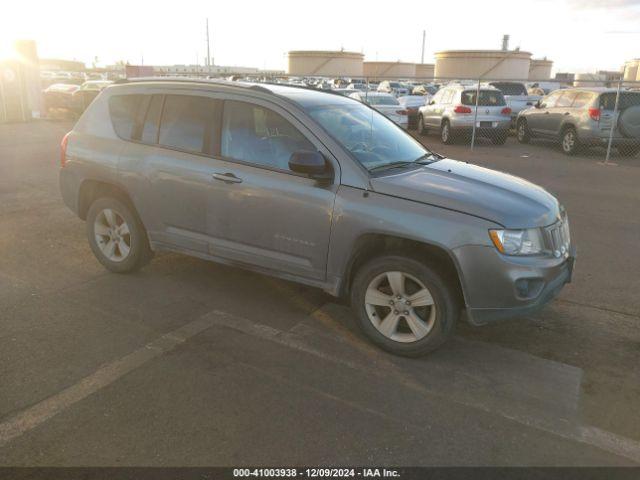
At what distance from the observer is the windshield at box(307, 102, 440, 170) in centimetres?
435

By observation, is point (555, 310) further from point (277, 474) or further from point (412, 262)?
point (277, 474)

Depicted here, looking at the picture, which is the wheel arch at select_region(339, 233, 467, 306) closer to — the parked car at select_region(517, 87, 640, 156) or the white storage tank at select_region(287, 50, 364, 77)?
the parked car at select_region(517, 87, 640, 156)

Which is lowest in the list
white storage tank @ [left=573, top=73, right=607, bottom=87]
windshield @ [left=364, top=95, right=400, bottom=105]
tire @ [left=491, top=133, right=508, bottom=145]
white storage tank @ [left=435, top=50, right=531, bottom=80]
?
tire @ [left=491, top=133, right=508, bottom=145]

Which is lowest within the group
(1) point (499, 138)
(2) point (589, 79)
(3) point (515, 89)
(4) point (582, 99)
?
(1) point (499, 138)

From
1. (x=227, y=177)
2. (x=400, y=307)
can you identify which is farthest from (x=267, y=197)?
(x=400, y=307)

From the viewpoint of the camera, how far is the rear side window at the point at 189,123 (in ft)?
15.3

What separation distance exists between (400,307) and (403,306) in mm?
24

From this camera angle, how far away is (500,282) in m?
3.61

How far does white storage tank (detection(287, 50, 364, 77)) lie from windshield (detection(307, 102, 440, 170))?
1668 inches

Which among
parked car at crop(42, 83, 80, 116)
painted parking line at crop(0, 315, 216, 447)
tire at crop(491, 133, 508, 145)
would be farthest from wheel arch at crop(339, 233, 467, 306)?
parked car at crop(42, 83, 80, 116)

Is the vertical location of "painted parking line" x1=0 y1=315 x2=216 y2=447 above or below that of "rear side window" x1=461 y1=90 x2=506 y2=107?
below

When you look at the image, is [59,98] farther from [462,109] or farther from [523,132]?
[523,132]

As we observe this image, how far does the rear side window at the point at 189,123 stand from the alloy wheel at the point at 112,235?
3.10ft

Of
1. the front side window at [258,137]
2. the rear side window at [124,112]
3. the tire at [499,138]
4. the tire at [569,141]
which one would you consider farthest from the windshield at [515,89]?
Result: the front side window at [258,137]
